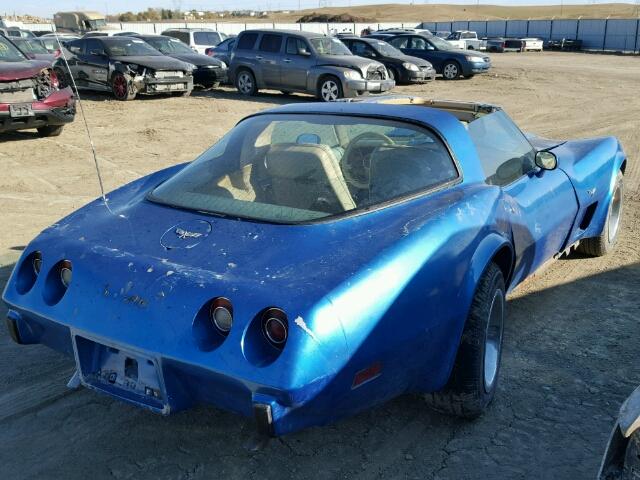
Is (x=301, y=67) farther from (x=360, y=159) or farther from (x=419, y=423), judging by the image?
(x=419, y=423)

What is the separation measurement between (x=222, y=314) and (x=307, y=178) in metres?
1.03

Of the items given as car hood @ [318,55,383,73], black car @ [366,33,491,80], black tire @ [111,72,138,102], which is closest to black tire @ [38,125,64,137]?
black tire @ [111,72,138,102]

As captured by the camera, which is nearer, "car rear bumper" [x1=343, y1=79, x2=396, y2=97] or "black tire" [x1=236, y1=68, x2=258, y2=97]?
"car rear bumper" [x1=343, y1=79, x2=396, y2=97]

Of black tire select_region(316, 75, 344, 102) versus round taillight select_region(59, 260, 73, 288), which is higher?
round taillight select_region(59, 260, 73, 288)

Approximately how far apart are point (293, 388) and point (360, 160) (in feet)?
5.12

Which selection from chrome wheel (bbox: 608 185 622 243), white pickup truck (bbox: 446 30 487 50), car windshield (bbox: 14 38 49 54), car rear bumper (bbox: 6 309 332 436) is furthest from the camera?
white pickup truck (bbox: 446 30 487 50)

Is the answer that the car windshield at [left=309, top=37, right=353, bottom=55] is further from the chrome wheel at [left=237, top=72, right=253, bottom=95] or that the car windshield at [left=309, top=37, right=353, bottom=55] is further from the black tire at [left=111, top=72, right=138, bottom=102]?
the black tire at [left=111, top=72, right=138, bottom=102]

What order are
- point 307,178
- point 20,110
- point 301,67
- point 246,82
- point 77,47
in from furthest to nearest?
point 246,82 < point 301,67 < point 77,47 < point 20,110 < point 307,178

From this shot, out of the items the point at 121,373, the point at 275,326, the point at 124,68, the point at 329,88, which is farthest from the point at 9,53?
the point at 275,326

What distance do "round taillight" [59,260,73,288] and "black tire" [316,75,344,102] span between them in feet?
43.6

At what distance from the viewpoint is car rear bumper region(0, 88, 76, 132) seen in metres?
9.76

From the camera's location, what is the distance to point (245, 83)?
17438 mm

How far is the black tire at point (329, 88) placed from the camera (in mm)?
15828

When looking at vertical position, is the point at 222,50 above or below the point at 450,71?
above
